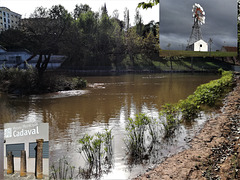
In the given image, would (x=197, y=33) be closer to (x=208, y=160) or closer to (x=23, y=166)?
(x=208, y=160)

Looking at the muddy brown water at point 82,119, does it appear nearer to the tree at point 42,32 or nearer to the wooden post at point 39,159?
the wooden post at point 39,159

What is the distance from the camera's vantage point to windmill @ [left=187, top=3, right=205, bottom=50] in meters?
3.53

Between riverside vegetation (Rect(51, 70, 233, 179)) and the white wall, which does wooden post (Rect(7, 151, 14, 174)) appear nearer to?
riverside vegetation (Rect(51, 70, 233, 179))

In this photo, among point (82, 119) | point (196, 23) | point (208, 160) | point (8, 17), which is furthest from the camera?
point (8, 17)

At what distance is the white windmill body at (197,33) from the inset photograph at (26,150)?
7.95 ft

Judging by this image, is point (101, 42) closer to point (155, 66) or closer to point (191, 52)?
point (155, 66)

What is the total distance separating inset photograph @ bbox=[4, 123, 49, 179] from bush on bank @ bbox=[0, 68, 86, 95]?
9430mm

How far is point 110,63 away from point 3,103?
19.7m

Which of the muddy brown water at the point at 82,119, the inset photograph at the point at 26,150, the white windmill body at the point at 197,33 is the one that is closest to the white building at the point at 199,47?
the white windmill body at the point at 197,33

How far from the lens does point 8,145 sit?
155 centimetres

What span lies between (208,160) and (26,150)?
2.34m

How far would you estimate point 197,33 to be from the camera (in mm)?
3635

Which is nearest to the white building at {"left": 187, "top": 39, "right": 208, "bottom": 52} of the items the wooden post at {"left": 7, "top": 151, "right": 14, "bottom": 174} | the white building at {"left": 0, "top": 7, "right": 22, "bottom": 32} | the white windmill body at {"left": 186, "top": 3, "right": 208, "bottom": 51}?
the white windmill body at {"left": 186, "top": 3, "right": 208, "bottom": 51}

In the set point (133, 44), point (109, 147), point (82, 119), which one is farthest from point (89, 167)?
point (133, 44)
